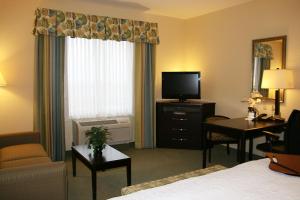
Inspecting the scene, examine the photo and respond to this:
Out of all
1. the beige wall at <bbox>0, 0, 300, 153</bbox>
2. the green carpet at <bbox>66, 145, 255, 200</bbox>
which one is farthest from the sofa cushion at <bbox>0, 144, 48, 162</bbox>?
the beige wall at <bbox>0, 0, 300, 153</bbox>

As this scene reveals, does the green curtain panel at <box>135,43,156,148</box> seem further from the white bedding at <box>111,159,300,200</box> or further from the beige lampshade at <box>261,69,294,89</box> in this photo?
the white bedding at <box>111,159,300,200</box>

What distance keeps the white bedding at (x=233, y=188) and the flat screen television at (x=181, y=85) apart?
11.0 feet

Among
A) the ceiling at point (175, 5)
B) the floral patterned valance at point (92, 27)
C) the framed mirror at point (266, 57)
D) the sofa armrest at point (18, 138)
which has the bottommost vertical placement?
the sofa armrest at point (18, 138)

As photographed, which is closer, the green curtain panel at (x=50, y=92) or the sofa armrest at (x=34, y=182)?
the sofa armrest at (x=34, y=182)

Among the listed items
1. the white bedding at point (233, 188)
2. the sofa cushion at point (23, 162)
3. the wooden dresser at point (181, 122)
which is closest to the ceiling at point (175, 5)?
the wooden dresser at point (181, 122)

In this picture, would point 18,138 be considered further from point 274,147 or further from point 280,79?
point 280,79

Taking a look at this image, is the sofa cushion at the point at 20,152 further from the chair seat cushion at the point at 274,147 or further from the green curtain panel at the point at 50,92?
the chair seat cushion at the point at 274,147

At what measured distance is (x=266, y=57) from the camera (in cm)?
423

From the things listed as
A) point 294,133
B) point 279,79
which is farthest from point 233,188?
point 279,79

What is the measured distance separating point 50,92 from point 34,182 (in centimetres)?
223

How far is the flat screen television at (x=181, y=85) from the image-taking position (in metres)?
5.18

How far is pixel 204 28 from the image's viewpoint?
5371 mm

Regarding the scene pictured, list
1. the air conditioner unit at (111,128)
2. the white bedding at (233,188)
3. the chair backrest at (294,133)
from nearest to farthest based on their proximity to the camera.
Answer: the white bedding at (233,188)
the chair backrest at (294,133)
the air conditioner unit at (111,128)

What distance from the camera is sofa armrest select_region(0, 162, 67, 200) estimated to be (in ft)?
7.14
